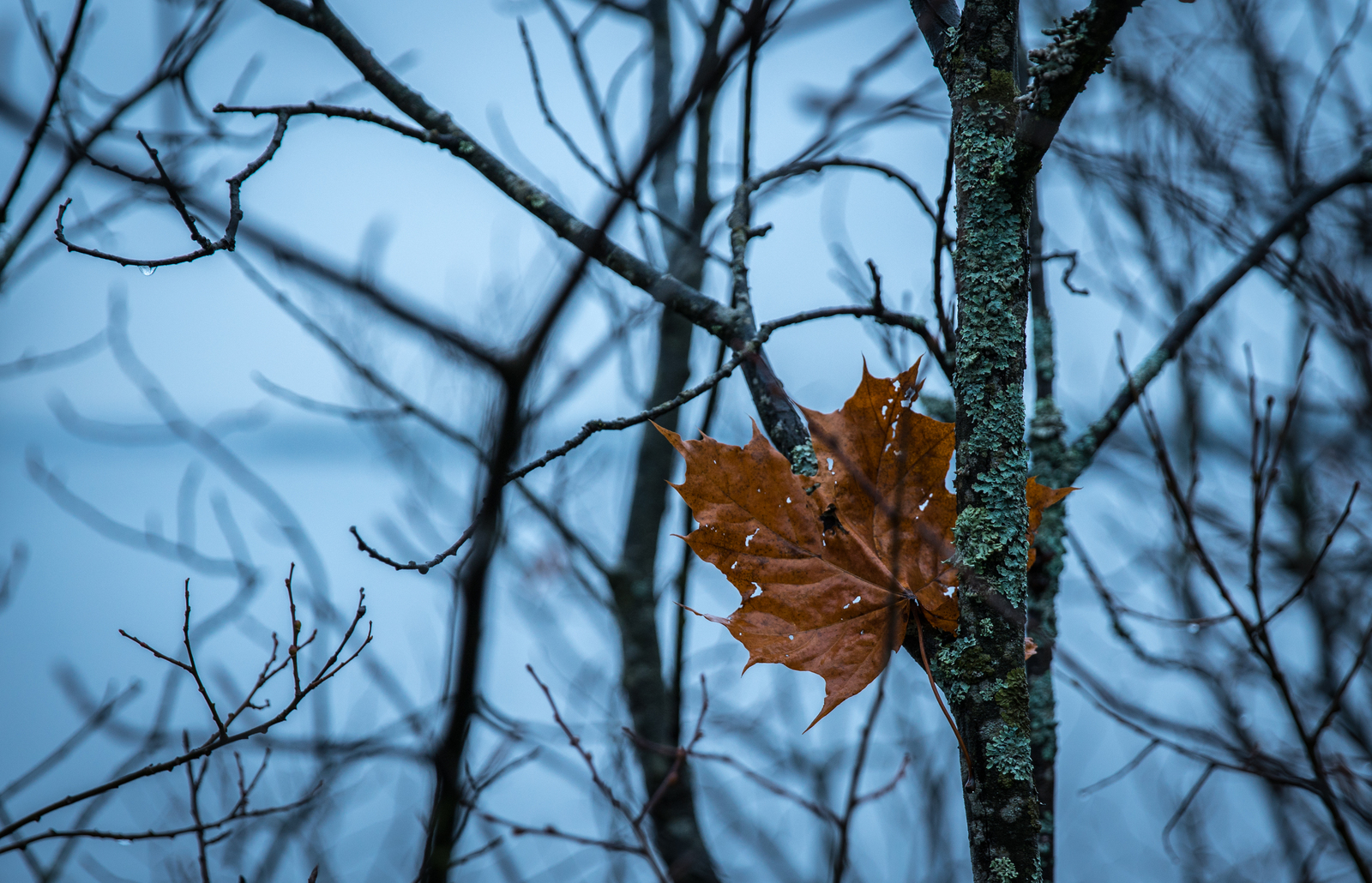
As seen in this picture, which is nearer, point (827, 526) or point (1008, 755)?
point (1008, 755)

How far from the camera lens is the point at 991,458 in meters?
0.74

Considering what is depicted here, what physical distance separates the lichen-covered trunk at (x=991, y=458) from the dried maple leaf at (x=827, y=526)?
99 mm

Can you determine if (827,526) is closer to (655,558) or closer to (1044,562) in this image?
(1044,562)

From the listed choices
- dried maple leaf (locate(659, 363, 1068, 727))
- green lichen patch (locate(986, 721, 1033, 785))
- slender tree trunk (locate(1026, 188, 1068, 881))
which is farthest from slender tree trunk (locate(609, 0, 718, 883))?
green lichen patch (locate(986, 721, 1033, 785))

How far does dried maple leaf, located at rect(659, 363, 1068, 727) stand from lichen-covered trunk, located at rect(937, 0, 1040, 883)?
0.32 ft

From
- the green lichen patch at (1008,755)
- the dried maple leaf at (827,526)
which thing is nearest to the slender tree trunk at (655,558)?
the dried maple leaf at (827,526)

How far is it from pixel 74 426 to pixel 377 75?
64.0 inches

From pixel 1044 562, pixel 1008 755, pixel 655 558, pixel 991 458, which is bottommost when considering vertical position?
pixel 1008 755

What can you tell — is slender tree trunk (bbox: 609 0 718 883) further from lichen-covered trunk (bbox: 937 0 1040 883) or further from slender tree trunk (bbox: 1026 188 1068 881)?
lichen-covered trunk (bbox: 937 0 1040 883)

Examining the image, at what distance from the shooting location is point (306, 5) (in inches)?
40.5

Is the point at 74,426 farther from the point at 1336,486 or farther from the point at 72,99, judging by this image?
the point at 1336,486

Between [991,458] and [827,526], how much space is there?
210mm

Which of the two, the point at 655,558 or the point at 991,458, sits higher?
the point at 655,558

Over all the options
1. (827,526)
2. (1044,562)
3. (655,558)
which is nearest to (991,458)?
(827,526)
